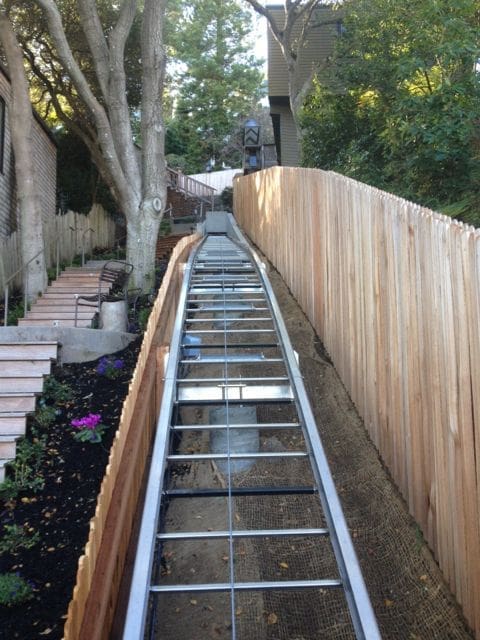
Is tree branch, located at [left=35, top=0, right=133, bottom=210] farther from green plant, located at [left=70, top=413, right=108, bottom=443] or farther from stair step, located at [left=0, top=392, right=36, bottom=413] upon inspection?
green plant, located at [left=70, top=413, right=108, bottom=443]

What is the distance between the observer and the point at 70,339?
33.1ft

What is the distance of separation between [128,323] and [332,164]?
4961mm

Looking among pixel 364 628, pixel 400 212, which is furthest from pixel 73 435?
pixel 364 628

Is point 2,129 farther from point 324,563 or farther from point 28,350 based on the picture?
point 324,563

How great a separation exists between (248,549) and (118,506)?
1.37 m

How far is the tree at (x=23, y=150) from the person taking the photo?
12.5m

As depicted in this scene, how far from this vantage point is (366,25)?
1211 cm

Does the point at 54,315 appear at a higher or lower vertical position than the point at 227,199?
lower

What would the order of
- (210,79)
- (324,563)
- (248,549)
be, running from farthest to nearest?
(210,79) < (248,549) < (324,563)

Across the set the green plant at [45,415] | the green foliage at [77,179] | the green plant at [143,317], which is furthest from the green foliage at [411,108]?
the green foliage at [77,179]

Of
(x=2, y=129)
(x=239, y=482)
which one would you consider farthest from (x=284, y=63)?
(x=239, y=482)

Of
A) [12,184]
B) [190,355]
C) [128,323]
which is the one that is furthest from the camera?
[12,184]

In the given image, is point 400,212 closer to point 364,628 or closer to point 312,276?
point 364,628

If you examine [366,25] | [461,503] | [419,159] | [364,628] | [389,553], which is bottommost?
[389,553]
